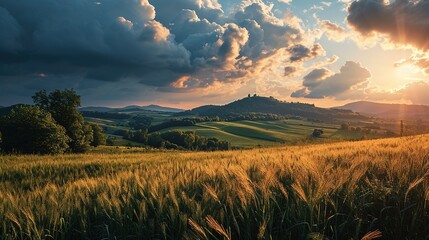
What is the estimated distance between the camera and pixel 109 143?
9550 centimetres

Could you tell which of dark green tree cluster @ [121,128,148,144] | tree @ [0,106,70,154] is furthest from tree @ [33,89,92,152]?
dark green tree cluster @ [121,128,148,144]

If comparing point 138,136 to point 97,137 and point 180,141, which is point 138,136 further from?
point 97,137

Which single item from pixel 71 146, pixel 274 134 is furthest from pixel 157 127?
pixel 71 146

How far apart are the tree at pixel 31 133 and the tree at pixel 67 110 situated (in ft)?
24.2

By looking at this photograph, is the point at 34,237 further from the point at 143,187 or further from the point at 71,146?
the point at 71,146

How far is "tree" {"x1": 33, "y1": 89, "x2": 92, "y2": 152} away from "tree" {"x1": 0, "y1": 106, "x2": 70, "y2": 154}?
7369 mm

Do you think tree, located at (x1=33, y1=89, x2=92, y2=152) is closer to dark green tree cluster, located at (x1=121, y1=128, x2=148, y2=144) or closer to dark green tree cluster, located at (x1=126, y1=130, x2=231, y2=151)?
dark green tree cluster, located at (x1=126, y1=130, x2=231, y2=151)

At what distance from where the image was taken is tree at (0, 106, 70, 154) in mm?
44719

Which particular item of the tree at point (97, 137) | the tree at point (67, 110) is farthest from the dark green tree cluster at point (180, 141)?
the tree at point (67, 110)

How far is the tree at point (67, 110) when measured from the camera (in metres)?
54.9

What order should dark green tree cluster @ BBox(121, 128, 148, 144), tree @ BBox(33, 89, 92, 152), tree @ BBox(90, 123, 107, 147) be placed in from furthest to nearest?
dark green tree cluster @ BBox(121, 128, 148, 144) → tree @ BBox(90, 123, 107, 147) → tree @ BBox(33, 89, 92, 152)

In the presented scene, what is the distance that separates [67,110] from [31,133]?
1037cm

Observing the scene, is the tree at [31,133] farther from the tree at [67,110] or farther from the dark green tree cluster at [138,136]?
the dark green tree cluster at [138,136]

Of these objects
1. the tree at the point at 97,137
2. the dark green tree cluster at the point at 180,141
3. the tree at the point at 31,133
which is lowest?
the dark green tree cluster at the point at 180,141
